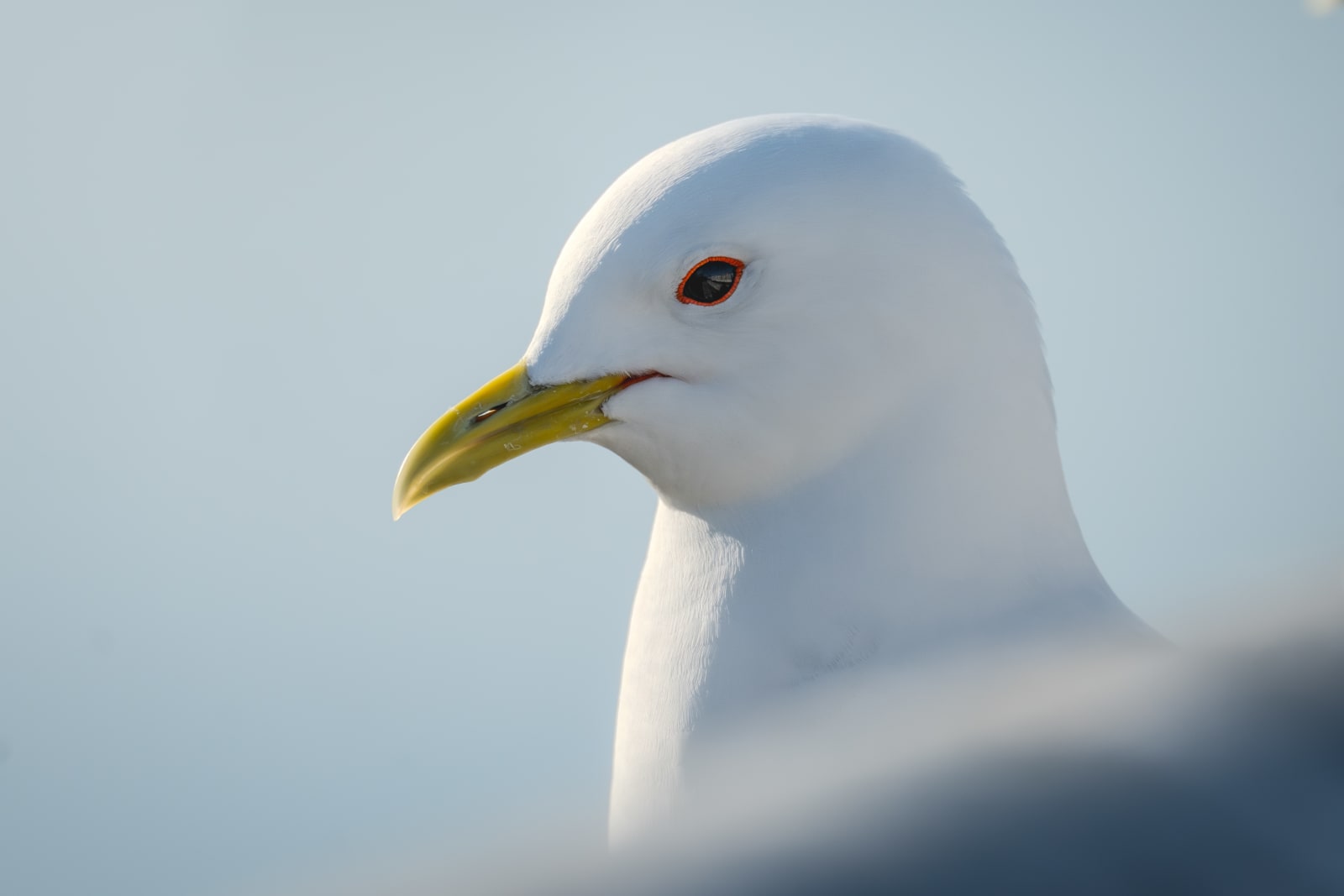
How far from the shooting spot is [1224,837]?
1.27ft

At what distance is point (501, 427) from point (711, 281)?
313 mm

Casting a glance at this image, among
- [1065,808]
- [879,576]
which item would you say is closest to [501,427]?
[879,576]

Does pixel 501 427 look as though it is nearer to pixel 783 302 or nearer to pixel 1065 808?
pixel 783 302

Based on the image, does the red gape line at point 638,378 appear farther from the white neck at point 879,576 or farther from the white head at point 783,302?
the white neck at point 879,576

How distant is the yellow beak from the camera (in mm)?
1558

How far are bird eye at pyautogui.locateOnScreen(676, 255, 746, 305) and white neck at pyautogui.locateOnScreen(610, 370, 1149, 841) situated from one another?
0.24 meters

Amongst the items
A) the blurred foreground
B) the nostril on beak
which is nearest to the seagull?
the nostril on beak

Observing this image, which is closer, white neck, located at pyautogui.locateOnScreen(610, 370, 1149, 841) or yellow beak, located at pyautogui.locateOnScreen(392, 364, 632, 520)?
white neck, located at pyautogui.locateOnScreen(610, 370, 1149, 841)

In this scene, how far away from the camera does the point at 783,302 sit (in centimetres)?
146

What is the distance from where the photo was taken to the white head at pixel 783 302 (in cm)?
144

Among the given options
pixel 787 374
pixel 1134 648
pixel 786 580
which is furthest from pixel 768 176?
pixel 1134 648

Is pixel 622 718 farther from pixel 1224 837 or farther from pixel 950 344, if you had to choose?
pixel 1224 837

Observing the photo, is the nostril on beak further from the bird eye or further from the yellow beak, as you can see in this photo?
the bird eye

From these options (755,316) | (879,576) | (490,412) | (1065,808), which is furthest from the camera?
(490,412)
